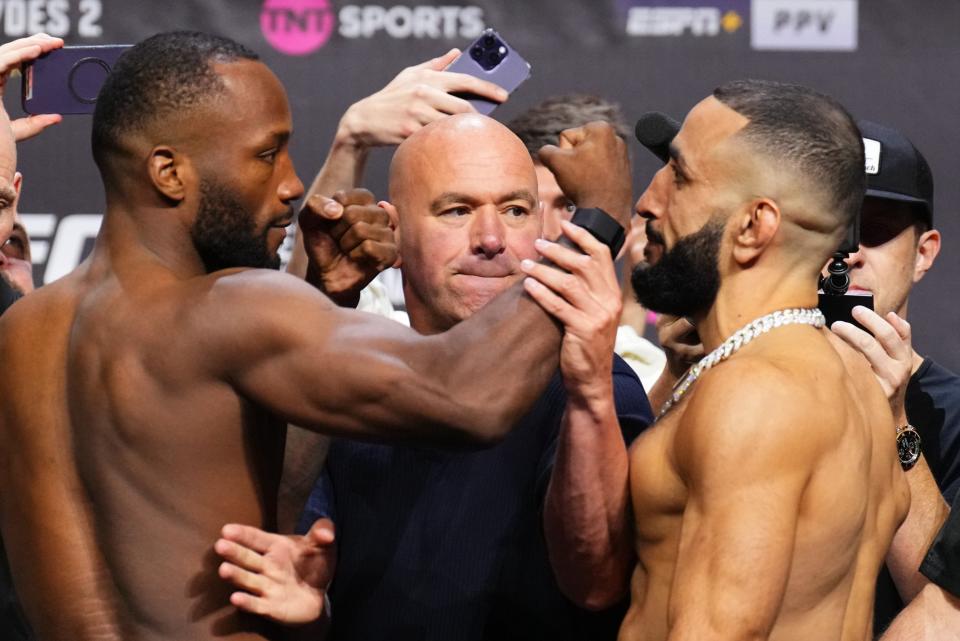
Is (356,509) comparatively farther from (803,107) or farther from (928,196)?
(928,196)

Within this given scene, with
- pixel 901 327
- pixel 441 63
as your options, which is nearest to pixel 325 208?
pixel 441 63

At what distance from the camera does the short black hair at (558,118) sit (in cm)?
361

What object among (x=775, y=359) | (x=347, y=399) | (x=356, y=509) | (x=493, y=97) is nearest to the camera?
(x=347, y=399)

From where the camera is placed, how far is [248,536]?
187 centimetres

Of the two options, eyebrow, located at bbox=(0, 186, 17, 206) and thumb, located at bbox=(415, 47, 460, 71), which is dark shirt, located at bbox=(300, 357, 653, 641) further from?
eyebrow, located at bbox=(0, 186, 17, 206)

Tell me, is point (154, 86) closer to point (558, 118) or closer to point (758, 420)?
point (758, 420)

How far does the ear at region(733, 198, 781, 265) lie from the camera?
6.53 ft

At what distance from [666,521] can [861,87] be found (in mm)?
2220

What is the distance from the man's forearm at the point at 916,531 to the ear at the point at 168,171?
1.31 m

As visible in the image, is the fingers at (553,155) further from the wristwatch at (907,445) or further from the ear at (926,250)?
the ear at (926,250)

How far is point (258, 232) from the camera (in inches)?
76.7

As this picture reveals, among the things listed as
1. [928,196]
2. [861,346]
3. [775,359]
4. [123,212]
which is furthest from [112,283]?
[928,196]

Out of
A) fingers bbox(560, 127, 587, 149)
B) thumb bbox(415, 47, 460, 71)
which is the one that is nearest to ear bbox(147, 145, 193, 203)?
fingers bbox(560, 127, 587, 149)

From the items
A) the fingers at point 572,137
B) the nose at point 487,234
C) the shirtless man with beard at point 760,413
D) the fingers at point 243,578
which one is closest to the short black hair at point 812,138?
the shirtless man with beard at point 760,413
